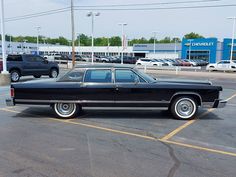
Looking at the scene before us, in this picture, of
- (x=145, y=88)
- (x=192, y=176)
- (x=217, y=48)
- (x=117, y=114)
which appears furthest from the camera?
(x=217, y=48)

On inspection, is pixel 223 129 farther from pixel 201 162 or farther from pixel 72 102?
pixel 72 102

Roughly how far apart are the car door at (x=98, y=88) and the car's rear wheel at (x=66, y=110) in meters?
0.41

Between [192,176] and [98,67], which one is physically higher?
[98,67]

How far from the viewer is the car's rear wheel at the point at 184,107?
24.6 ft

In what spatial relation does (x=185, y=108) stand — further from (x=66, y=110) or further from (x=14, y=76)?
(x=14, y=76)

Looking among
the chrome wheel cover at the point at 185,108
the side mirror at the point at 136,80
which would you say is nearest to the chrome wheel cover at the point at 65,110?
the side mirror at the point at 136,80

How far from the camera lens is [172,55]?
78.6 meters

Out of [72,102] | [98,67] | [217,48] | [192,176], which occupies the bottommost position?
[192,176]

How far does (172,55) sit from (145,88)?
7357 centimetres

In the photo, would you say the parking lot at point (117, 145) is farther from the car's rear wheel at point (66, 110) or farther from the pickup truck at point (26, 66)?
the pickup truck at point (26, 66)

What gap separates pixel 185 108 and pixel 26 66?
1274cm

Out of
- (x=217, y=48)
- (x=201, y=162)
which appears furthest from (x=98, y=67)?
(x=217, y=48)

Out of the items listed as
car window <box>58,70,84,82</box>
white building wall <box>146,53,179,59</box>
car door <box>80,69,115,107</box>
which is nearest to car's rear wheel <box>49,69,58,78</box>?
car window <box>58,70,84,82</box>

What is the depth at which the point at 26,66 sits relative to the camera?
1733 cm
